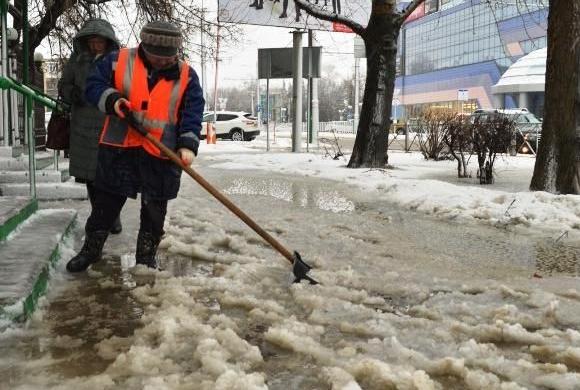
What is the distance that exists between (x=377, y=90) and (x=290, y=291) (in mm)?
8172

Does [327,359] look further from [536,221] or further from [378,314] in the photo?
[536,221]

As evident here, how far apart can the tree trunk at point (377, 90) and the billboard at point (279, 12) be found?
15.5 feet

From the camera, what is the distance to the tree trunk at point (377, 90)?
36.7 ft

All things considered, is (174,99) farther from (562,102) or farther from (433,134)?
(433,134)

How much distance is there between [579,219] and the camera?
6062 mm

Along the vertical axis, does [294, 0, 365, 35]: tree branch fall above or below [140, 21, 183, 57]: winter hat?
above

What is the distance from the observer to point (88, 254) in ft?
13.0

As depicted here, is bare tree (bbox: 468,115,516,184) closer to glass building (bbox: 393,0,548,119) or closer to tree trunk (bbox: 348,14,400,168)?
tree trunk (bbox: 348,14,400,168)

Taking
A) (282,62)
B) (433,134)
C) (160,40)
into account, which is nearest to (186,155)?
(160,40)

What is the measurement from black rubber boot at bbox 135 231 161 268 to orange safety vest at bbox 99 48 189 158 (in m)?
0.60

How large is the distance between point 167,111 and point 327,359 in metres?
1.87

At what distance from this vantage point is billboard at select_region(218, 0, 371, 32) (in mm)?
16031

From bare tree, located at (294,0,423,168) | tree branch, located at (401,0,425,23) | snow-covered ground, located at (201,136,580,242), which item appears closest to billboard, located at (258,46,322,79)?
bare tree, located at (294,0,423,168)

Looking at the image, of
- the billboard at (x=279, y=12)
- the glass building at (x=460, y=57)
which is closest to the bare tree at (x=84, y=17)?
the billboard at (x=279, y=12)
